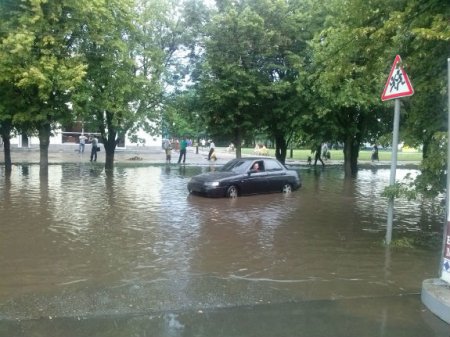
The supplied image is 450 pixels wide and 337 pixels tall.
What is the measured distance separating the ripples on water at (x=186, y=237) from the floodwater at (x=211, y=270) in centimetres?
3

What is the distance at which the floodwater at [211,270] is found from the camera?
4.79 metres

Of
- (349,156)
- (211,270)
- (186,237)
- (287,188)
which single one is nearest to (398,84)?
(211,270)

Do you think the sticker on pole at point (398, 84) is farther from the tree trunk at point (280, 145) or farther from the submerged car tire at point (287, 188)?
the tree trunk at point (280, 145)

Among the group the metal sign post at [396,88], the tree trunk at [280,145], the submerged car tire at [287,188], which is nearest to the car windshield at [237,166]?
the submerged car tire at [287,188]

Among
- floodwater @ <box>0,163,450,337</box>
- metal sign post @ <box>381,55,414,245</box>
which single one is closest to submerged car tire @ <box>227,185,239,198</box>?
floodwater @ <box>0,163,450,337</box>

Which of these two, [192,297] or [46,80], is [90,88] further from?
[192,297]

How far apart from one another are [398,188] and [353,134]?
1809 cm

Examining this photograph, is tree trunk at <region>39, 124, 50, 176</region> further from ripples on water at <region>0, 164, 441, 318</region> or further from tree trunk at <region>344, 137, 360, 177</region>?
tree trunk at <region>344, 137, 360, 177</region>

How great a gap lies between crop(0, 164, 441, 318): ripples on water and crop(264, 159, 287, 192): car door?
1.06m

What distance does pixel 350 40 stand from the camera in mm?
10102

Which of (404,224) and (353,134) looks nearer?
(404,224)

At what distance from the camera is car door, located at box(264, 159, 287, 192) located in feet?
54.5

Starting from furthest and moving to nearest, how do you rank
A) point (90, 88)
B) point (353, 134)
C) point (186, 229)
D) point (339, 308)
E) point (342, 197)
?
point (353, 134)
point (90, 88)
point (342, 197)
point (186, 229)
point (339, 308)

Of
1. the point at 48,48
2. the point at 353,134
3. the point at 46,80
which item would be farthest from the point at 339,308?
the point at 353,134
